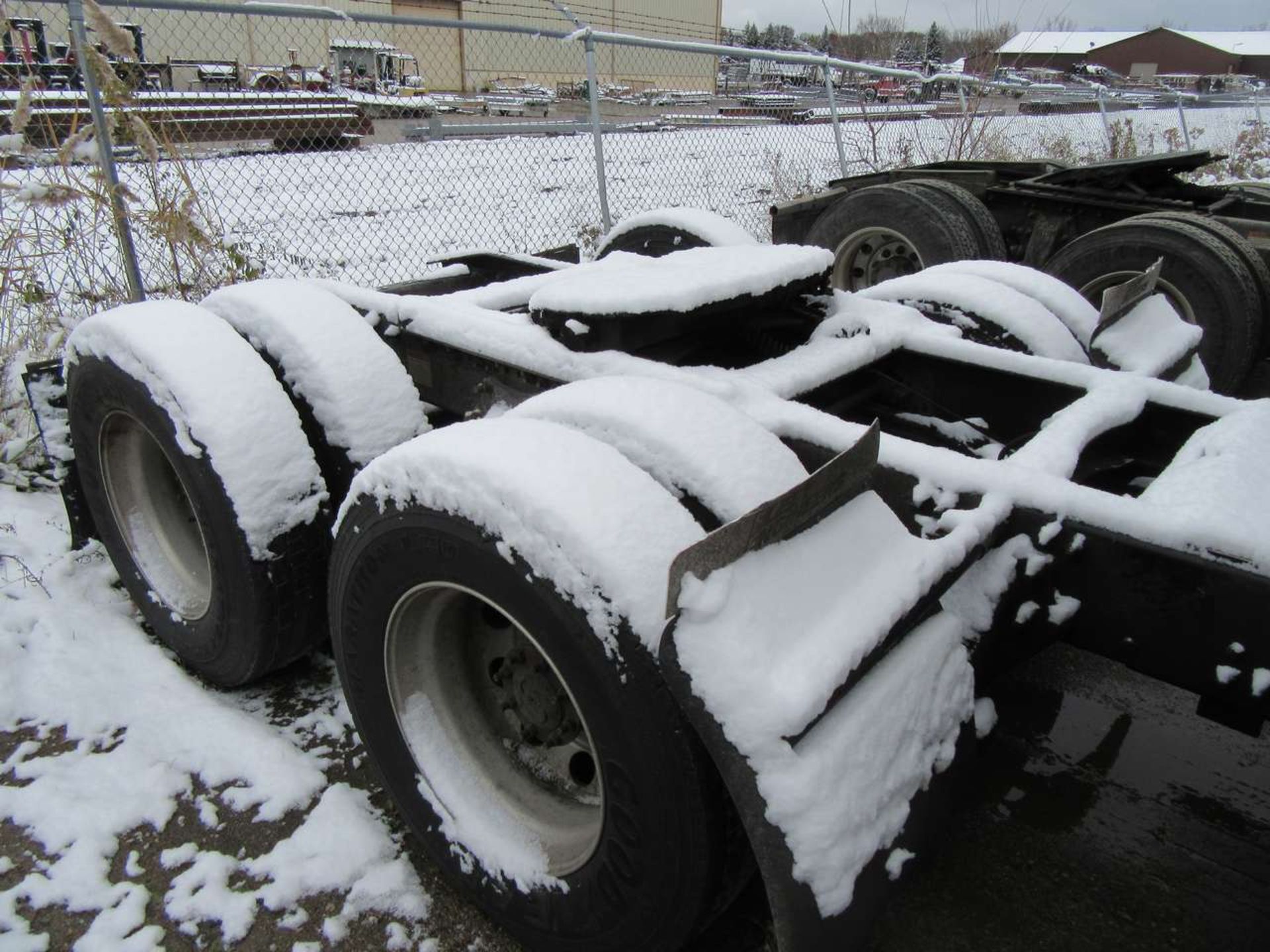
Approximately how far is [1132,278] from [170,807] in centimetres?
435

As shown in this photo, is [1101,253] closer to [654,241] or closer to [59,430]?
[654,241]

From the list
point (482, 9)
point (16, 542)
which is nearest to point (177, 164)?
point (16, 542)

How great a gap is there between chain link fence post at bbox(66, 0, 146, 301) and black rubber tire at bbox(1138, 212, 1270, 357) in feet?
16.1

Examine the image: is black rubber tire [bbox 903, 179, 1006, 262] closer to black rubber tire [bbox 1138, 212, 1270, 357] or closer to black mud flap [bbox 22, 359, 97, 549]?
black rubber tire [bbox 1138, 212, 1270, 357]

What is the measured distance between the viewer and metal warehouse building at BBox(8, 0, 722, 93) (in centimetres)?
1342

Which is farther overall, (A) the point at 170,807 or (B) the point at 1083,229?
(B) the point at 1083,229

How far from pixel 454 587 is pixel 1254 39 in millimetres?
86409

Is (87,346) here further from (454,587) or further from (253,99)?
(253,99)

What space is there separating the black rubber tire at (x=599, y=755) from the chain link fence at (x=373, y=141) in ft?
10.8

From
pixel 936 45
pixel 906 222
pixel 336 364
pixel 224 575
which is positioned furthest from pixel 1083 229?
pixel 936 45

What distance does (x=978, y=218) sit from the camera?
187 inches

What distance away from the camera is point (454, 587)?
1640mm

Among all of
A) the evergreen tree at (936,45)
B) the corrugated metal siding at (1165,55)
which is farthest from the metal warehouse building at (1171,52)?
the evergreen tree at (936,45)

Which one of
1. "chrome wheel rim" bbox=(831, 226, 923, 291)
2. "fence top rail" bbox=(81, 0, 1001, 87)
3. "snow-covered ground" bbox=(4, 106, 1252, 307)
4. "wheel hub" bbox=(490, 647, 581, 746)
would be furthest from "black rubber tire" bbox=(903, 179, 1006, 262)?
"wheel hub" bbox=(490, 647, 581, 746)
